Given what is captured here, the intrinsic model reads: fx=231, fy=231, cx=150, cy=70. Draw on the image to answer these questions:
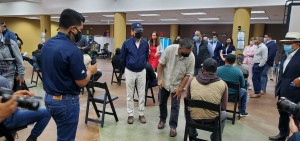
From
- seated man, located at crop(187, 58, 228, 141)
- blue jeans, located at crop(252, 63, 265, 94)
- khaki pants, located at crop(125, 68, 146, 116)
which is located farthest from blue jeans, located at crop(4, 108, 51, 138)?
blue jeans, located at crop(252, 63, 265, 94)

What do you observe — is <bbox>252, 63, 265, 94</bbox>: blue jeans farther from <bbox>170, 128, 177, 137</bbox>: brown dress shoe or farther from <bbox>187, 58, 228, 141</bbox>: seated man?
<bbox>187, 58, 228, 141</bbox>: seated man

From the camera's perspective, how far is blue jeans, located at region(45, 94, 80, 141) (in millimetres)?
1958

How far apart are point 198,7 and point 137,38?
19.2ft

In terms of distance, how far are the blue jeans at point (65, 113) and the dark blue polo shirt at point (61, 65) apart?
0.06 m

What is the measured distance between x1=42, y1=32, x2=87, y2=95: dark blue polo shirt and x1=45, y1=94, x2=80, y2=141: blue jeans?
0.06m

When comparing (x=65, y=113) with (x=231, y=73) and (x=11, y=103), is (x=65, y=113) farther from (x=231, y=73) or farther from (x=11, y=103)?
(x=231, y=73)

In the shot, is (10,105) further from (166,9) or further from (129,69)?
(166,9)

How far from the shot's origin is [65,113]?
197cm

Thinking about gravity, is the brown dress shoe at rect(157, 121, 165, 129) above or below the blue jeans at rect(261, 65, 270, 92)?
below

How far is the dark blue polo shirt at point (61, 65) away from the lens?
1.85 meters

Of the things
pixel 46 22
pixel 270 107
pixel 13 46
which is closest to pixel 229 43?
pixel 270 107

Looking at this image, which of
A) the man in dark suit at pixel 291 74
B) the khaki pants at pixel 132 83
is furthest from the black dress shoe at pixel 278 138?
the khaki pants at pixel 132 83

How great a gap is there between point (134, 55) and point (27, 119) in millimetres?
1687

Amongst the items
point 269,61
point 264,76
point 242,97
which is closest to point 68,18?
point 242,97
